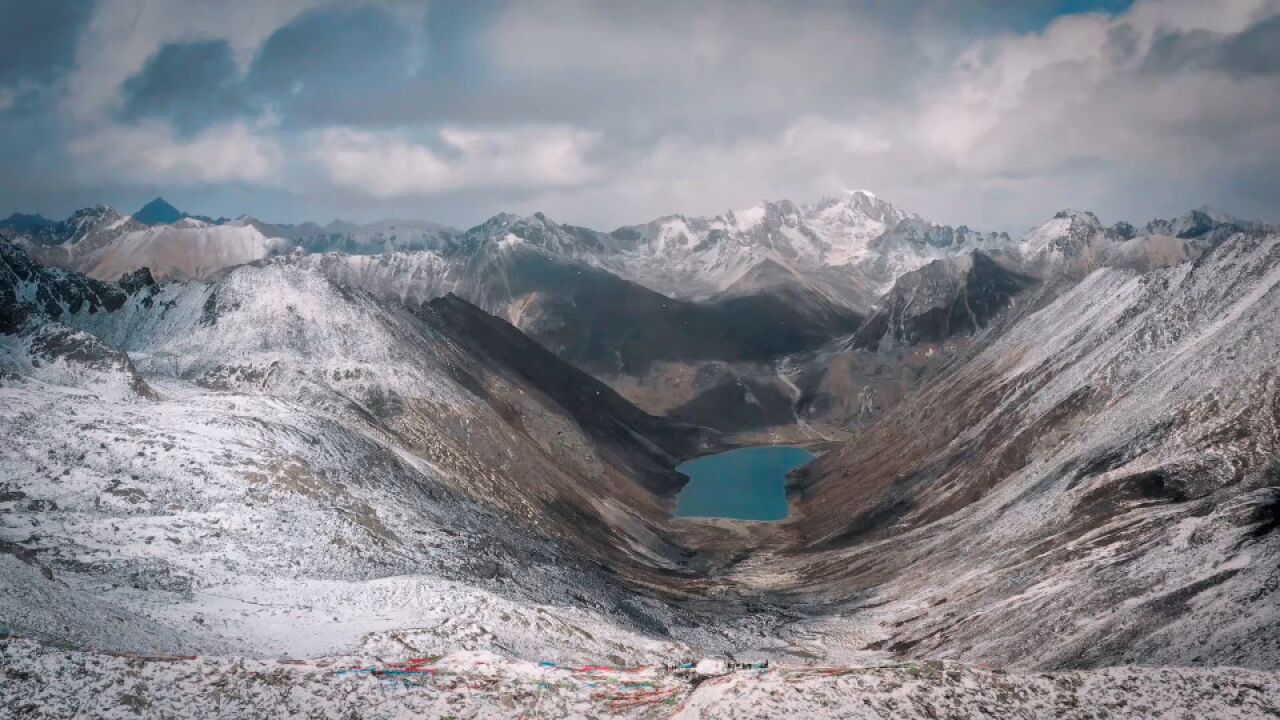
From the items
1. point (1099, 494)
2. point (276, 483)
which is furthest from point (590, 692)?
point (1099, 494)

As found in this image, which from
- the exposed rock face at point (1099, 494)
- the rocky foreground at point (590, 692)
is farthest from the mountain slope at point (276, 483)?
the exposed rock face at point (1099, 494)

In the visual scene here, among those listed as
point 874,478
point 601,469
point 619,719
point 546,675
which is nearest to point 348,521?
point 546,675

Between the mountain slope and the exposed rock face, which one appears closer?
the mountain slope

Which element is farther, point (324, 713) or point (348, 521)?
point (348, 521)

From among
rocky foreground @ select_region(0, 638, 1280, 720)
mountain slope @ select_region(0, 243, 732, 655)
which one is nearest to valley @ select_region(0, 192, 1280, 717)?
rocky foreground @ select_region(0, 638, 1280, 720)

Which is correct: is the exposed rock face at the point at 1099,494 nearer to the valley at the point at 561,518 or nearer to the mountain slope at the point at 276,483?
the valley at the point at 561,518

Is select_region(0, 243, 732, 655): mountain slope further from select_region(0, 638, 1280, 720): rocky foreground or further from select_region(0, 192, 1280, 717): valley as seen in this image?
select_region(0, 638, 1280, 720): rocky foreground

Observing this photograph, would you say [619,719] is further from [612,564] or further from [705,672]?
[612,564]

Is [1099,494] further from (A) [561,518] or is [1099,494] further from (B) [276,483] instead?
(B) [276,483]
